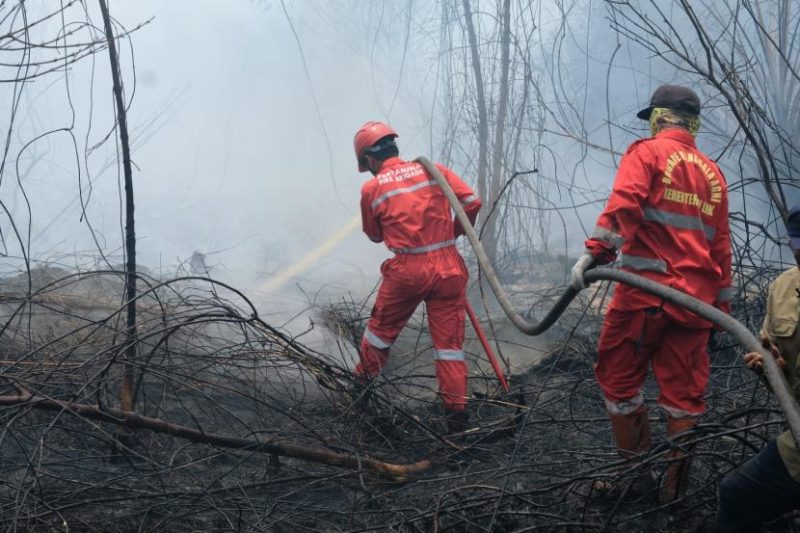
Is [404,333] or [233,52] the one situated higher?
[233,52]

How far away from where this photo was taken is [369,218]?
4.66 meters

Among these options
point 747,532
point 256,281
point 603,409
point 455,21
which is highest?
point 455,21

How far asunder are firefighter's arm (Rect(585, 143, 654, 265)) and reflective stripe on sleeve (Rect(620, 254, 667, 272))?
0.14m

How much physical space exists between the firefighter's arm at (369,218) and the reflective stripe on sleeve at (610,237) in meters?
1.84

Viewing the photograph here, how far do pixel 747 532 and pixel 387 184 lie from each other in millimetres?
2853

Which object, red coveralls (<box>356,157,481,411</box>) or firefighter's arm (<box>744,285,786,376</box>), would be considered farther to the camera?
red coveralls (<box>356,157,481,411</box>)

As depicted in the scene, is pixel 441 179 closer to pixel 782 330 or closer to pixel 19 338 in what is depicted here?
pixel 782 330

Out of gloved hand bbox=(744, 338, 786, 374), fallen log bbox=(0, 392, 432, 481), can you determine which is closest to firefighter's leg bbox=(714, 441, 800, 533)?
gloved hand bbox=(744, 338, 786, 374)

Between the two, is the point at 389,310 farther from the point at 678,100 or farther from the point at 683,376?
the point at 678,100

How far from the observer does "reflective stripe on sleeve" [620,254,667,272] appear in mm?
3162

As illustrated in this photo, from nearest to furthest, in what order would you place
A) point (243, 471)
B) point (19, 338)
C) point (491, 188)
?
point (243, 471)
point (19, 338)
point (491, 188)

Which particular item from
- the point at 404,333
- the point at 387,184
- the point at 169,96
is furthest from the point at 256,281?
the point at 387,184

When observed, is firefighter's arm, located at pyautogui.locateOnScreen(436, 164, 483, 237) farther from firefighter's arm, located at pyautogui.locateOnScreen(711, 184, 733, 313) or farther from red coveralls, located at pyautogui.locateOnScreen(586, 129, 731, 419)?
firefighter's arm, located at pyautogui.locateOnScreen(711, 184, 733, 313)

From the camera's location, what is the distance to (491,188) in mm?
7766
